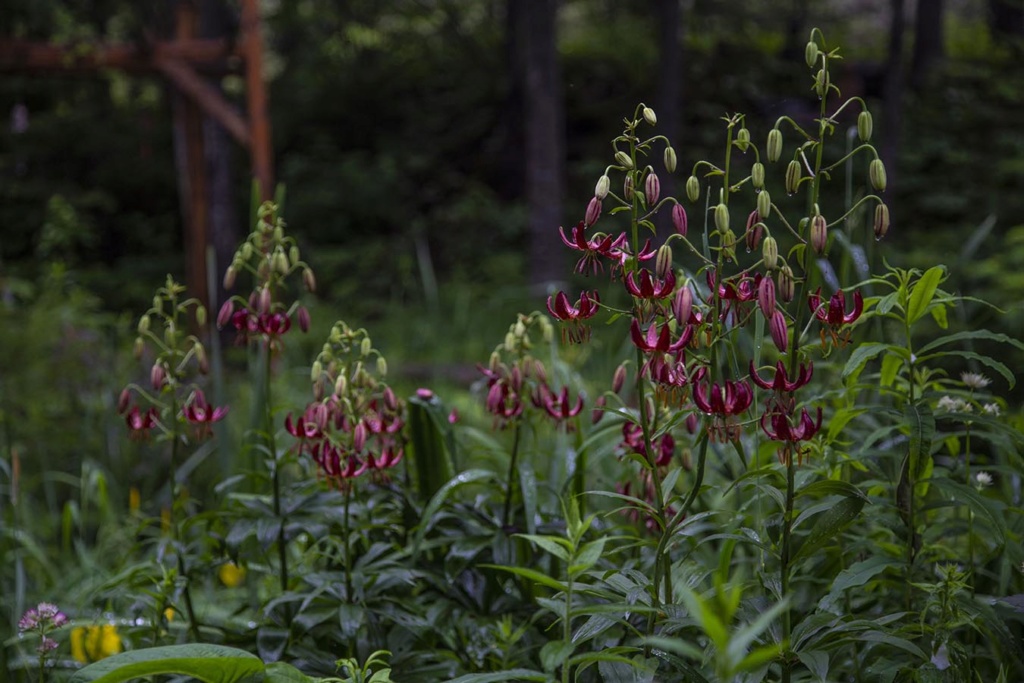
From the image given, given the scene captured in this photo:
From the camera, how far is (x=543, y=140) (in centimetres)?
795

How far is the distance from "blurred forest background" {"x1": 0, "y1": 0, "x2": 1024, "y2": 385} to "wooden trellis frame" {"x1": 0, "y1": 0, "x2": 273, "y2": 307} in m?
0.99

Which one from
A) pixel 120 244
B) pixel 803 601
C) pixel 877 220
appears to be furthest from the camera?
pixel 120 244

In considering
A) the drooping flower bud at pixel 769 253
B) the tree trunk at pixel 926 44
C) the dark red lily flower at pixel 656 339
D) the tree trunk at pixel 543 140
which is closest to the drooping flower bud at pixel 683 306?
the dark red lily flower at pixel 656 339

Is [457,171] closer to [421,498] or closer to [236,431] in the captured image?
[236,431]

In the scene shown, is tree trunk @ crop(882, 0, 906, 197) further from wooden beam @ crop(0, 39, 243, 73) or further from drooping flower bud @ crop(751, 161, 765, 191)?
drooping flower bud @ crop(751, 161, 765, 191)

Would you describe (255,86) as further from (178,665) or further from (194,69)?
(178,665)

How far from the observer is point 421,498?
2.07 m

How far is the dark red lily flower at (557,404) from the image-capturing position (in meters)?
1.80

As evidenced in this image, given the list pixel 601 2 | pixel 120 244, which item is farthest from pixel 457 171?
pixel 120 244

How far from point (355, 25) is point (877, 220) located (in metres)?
12.7

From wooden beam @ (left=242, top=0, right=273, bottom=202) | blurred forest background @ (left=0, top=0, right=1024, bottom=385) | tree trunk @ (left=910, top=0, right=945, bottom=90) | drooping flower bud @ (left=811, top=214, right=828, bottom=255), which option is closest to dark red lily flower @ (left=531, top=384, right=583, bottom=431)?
drooping flower bud @ (left=811, top=214, right=828, bottom=255)

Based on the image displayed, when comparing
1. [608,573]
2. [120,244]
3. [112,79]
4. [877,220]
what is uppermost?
[112,79]

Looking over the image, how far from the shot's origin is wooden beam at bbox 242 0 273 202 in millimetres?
7566

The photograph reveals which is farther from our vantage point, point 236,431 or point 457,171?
point 457,171
